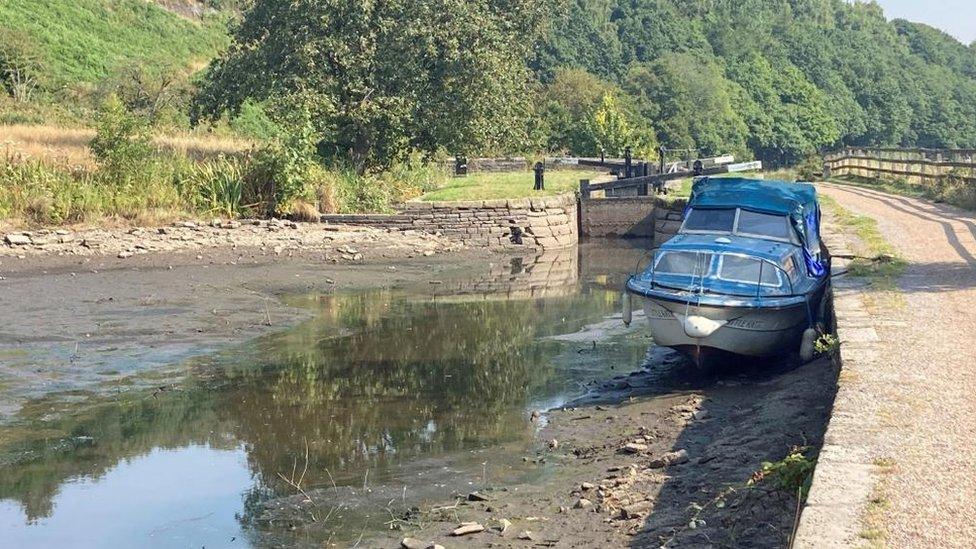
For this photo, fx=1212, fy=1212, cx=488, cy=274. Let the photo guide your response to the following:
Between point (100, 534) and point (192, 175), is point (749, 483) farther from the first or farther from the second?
point (192, 175)

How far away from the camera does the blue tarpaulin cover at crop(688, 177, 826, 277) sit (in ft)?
52.9

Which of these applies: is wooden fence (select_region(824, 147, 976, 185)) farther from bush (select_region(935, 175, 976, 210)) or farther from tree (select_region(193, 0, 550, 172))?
tree (select_region(193, 0, 550, 172))

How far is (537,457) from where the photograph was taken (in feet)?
36.5

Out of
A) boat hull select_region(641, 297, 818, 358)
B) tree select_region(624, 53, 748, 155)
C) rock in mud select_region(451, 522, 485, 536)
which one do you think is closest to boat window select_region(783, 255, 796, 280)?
boat hull select_region(641, 297, 818, 358)

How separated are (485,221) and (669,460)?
64.7 ft

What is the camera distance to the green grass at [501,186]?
106ft

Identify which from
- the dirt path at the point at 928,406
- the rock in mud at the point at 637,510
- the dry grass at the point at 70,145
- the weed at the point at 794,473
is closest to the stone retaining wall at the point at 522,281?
the dirt path at the point at 928,406

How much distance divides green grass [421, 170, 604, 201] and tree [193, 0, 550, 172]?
1.30m

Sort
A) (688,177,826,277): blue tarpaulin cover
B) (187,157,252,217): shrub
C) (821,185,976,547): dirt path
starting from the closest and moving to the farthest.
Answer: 1. (821,185,976,547): dirt path
2. (688,177,826,277): blue tarpaulin cover
3. (187,157,252,217): shrub

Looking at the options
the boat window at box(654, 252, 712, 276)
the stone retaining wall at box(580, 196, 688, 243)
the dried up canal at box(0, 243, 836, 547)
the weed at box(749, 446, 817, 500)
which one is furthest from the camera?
the stone retaining wall at box(580, 196, 688, 243)

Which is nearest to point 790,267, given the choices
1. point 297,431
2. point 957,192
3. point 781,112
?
point 297,431

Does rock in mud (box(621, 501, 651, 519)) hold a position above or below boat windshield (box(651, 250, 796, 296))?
below

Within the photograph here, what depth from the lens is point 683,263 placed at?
14.8 meters

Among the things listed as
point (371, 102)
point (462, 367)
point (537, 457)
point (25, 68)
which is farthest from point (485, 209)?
point (25, 68)
